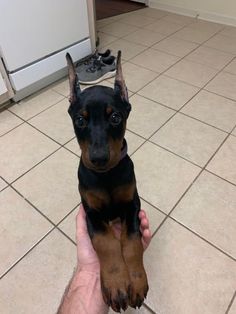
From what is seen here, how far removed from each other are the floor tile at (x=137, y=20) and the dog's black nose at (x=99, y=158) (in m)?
2.91

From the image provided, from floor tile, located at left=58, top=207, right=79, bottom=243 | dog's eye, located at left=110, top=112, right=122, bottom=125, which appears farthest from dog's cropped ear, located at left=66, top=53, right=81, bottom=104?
floor tile, located at left=58, top=207, right=79, bottom=243

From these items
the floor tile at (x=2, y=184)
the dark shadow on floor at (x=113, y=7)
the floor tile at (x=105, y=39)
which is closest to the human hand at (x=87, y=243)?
the floor tile at (x=2, y=184)

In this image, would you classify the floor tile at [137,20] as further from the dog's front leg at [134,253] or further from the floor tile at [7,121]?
the dog's front leg at [134,253]

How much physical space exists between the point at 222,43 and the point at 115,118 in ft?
8.12

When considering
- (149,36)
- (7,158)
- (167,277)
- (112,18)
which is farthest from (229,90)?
(112,18)

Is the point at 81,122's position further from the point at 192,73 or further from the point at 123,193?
the point at 192,73

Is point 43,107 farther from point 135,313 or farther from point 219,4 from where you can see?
point 219,4

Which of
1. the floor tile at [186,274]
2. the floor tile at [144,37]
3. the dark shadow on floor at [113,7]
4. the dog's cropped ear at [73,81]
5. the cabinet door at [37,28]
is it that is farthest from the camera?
the dark shadow on floor at [113,7]

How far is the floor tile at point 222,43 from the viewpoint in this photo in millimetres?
2699

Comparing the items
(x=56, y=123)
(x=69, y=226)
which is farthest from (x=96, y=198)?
(x=56, y=123)

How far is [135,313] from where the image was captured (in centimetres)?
107

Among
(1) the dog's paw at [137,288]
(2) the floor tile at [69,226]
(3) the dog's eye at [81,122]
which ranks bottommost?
(2) the floor tile at [69,226]

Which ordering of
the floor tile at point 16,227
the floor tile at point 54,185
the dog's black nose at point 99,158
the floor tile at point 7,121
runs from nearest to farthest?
the dog's black nose at point 99,158 → the floor tile at point 16,227 → the floor tile at point 54,185 → the floor tile at point 7,121

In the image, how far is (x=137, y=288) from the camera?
776mm
